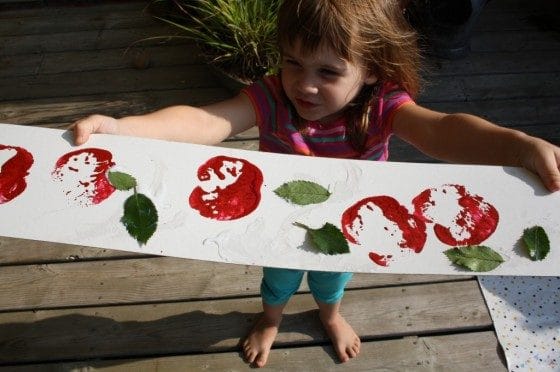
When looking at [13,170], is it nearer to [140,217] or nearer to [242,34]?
[140,217]

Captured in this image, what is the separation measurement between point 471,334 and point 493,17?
1953 mm

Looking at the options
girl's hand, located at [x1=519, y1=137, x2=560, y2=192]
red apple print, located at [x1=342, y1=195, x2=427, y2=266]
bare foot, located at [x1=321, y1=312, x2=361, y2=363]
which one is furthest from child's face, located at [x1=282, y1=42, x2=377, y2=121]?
bare foot, located at [x1=321, y1=312, x2=361, y2=363]

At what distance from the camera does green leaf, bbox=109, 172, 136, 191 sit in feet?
2.92

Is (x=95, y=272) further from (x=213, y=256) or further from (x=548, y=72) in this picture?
(x=548, y=72)

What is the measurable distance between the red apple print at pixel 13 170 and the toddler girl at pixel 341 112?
4.6 inches

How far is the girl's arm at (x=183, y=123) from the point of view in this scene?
95 cm

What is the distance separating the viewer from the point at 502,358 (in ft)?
4.60

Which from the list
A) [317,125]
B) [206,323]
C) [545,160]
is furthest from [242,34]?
[545,160]

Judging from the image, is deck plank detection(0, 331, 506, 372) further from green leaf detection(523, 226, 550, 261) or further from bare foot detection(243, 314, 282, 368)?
green leaf detection(523, 226, 550, 261)

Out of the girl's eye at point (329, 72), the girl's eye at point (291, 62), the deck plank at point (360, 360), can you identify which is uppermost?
the girl's eye at point (291, 62)

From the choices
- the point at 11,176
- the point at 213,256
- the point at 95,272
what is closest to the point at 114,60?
the point at 95,272

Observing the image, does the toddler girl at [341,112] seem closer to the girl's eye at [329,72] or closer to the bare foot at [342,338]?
the girl's eye at [329,72]

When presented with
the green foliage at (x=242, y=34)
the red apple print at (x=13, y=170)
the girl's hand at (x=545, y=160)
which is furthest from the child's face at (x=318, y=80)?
the green foliage at (x=242, y=34)

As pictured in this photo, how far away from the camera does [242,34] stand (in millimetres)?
1962
